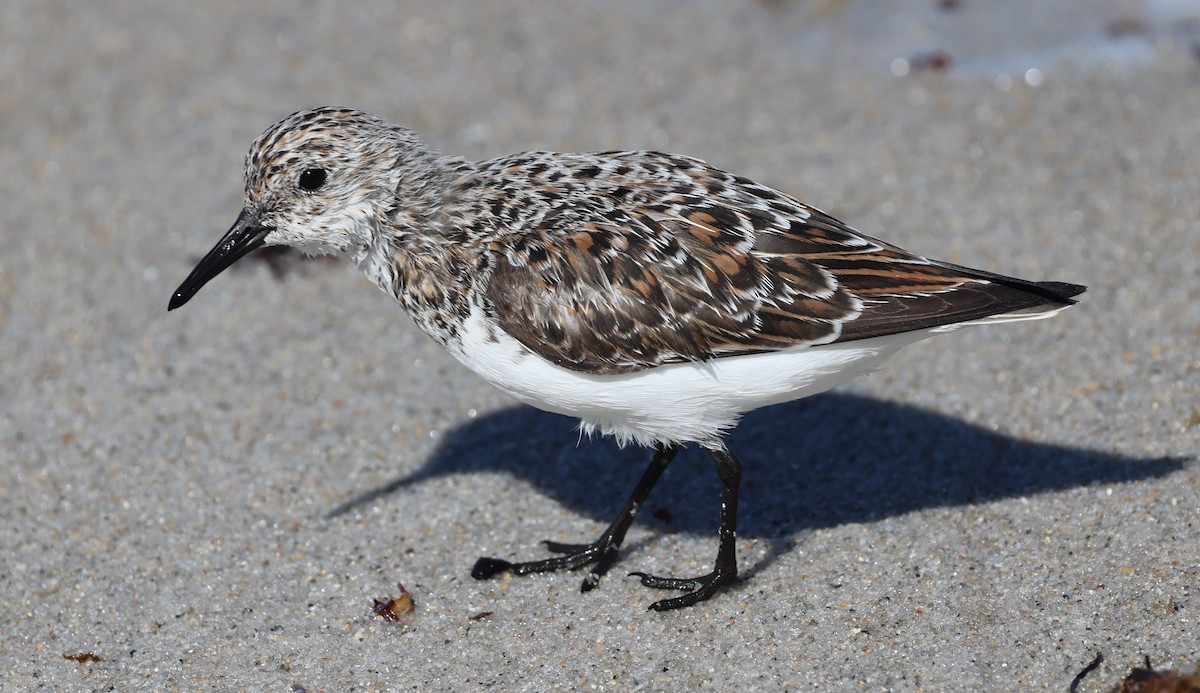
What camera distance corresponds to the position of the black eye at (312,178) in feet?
15.3

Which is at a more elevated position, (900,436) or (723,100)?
(723,100)

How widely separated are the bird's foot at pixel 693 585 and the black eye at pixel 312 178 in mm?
1985

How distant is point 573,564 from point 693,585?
529 millimetres

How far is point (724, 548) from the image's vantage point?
4750mm

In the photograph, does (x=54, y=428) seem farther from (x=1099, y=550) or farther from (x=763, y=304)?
(x=1099, y=550)

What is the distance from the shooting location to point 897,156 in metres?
7.05

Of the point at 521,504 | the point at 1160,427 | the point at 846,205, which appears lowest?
the point at 521,504

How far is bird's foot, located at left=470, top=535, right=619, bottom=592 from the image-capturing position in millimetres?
4977

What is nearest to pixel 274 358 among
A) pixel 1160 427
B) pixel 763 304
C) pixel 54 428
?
pixel 54 428

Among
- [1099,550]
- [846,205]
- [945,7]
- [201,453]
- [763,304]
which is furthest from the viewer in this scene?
[945,7]

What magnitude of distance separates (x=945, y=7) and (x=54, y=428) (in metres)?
5.90

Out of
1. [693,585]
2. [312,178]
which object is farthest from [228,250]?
[693,585]

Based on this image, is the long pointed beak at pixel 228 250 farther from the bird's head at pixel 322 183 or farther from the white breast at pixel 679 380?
the white breast at pixel 679 380

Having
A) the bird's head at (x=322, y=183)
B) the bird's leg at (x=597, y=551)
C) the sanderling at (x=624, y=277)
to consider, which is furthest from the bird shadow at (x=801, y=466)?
the bird's head at (x=322, y=183)
